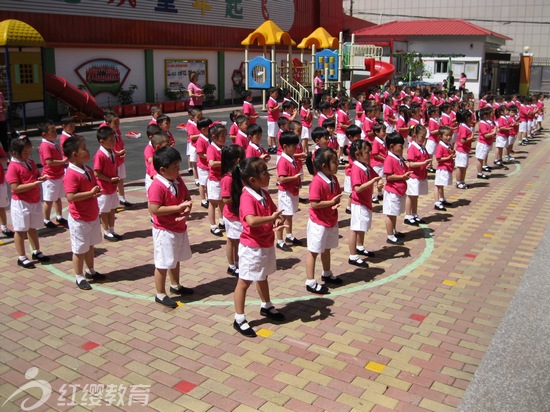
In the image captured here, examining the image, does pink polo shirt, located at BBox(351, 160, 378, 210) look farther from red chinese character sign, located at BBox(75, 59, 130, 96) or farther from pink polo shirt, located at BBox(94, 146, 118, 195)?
red chinese character sign, located at BBox(75, 59, 130, 96)

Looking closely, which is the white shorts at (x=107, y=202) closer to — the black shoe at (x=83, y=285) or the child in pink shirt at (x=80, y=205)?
the child in pink shirt at (x=80, y=205)

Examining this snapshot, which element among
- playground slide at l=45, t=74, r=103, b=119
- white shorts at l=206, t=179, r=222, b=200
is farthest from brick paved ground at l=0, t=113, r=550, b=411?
playground slide at l=45, t=74, r=103, b=119

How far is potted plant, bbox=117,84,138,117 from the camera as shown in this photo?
2456cm

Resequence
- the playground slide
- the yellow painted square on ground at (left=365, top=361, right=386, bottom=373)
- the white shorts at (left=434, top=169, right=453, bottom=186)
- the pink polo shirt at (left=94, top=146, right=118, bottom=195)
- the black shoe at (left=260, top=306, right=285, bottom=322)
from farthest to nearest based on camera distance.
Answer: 1. the playground slide
2. the white shorts at (left=434, top=169, right=453, bottom=186)
3. the pink polo shirt at (left=94, top=146, right=118, bottom=195)
4. the black shoe at (left=260, top=306, right=285, bottom=322)
5. the yellow painted square on ground at (left=365, top=361, right=386, bottom=373)

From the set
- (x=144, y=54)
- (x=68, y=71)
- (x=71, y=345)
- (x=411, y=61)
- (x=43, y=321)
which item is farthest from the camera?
(x=411, y=61)

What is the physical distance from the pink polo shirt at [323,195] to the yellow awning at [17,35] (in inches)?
575

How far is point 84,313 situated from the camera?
6.49 meters

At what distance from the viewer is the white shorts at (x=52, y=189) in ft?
30.4

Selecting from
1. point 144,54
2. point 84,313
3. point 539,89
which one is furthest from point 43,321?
point 539,89

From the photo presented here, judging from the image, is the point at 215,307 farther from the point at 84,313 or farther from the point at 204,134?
the point at 204,134

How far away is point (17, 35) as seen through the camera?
Answer: 18.0 m

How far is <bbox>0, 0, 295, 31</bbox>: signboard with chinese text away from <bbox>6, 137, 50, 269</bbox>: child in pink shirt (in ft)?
49.4

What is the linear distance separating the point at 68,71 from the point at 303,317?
1997 cm

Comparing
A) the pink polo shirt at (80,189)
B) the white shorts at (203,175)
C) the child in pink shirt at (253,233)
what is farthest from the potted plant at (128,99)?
the child in pink shirt at (253,233)
